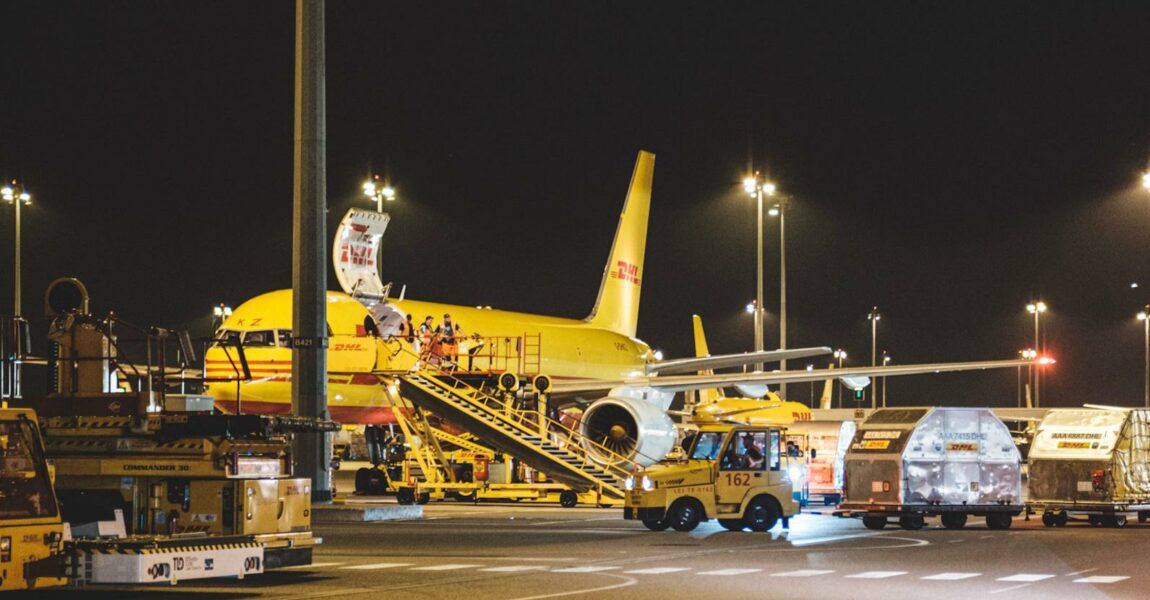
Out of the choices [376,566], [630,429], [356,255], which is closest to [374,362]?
[356,255]

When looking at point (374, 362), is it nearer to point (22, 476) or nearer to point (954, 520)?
point (954, 520)

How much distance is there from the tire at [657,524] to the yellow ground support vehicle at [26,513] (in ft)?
42.1

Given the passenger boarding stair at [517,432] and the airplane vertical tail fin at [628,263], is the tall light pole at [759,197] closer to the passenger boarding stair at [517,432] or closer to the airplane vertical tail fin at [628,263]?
the airplane vertical tail fin at [628,263]

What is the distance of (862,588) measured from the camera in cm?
1440

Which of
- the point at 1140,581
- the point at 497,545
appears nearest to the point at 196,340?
the point at 497,545

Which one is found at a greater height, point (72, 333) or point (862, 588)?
A: point (72, 333)

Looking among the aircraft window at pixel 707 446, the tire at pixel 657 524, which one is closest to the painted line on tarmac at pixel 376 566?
the tire at pixel 657 524

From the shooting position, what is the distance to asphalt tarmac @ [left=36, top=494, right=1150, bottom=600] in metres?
14.0

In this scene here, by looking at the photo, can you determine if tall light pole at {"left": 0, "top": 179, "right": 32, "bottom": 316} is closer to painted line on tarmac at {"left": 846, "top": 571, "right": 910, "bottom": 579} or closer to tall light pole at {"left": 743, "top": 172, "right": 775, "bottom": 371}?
tall light pole at {"left": 743, "top": 172, "right": 775, "bottom": 371}

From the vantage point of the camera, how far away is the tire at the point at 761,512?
76.1 feet

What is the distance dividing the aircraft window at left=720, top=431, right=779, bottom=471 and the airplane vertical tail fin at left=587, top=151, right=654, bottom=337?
20315 mm

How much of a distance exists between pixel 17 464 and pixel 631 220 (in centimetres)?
3385

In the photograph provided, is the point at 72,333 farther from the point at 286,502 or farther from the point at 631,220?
the point at 631,220

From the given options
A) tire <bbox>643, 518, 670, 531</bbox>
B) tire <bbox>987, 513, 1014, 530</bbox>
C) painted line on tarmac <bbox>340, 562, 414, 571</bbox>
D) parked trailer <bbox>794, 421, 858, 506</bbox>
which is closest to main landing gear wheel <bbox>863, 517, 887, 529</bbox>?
tire <bbox>987, 513, 1014, 530</bbox>
